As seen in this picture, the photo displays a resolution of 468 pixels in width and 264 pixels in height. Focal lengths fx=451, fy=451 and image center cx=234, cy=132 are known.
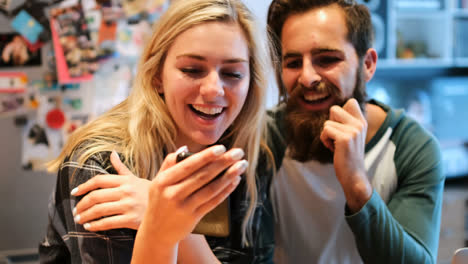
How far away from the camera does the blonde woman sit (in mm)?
903

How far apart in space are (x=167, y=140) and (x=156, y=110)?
0.08m

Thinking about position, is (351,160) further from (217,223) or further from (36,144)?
(36,144)

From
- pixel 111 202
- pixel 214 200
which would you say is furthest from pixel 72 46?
pixel 214 200

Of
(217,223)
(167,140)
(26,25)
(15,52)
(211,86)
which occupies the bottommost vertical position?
(217,223)

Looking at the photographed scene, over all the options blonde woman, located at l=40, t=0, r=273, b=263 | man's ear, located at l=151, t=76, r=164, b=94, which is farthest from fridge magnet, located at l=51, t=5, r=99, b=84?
man's ear, located at l=151, t=76, r=164, b=94

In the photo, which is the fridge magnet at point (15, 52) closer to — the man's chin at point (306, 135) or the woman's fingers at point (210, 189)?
the man's chin at point (306, 135)

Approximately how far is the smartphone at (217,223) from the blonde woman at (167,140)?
0.23 ft

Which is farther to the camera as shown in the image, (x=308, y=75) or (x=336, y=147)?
(x=308, y=75)

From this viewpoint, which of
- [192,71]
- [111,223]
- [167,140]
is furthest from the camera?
[167,140]

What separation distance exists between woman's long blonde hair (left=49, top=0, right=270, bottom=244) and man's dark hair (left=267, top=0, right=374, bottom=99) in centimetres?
16

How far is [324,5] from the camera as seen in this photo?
1283 mm

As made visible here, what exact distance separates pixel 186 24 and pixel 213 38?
0.07 m

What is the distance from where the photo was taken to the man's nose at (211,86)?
3.22ft

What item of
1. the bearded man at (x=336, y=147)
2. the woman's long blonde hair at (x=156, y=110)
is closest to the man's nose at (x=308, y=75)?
the bearded man at (x=336, y=147)
